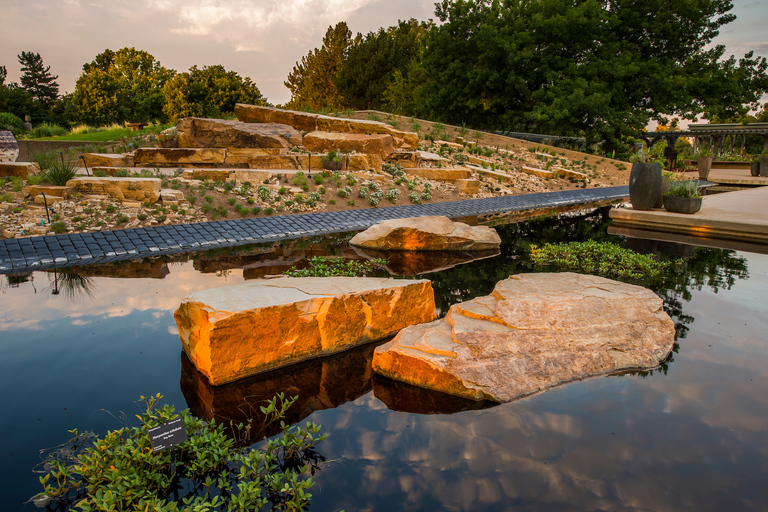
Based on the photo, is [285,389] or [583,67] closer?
[285,389]

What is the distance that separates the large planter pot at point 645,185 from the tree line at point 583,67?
43.9ft

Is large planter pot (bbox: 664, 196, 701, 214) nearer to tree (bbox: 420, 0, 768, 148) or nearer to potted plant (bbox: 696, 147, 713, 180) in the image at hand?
tree (bbox: 420, 0, 768, 148)

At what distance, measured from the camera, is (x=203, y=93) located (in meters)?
34.5

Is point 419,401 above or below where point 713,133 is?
below

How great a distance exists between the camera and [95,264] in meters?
6.54

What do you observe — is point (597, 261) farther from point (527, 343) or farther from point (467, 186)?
point (467, 186)

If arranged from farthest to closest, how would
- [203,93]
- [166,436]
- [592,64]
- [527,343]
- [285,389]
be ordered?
[203,93]
[592,64]
[527,343]
[285,389]
[166,436]

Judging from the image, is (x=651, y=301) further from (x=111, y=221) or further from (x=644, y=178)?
(x=111, y=221)

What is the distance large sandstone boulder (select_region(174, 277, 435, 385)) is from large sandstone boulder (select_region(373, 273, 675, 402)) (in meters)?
0.42

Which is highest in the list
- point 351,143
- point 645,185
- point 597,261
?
point 351,143

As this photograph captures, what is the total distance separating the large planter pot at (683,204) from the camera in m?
10.1

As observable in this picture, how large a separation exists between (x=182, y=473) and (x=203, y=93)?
3660 centimetres

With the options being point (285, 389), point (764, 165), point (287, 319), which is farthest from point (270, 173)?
point (764, 165)

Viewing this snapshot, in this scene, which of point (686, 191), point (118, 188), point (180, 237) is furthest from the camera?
point (686, 191)
